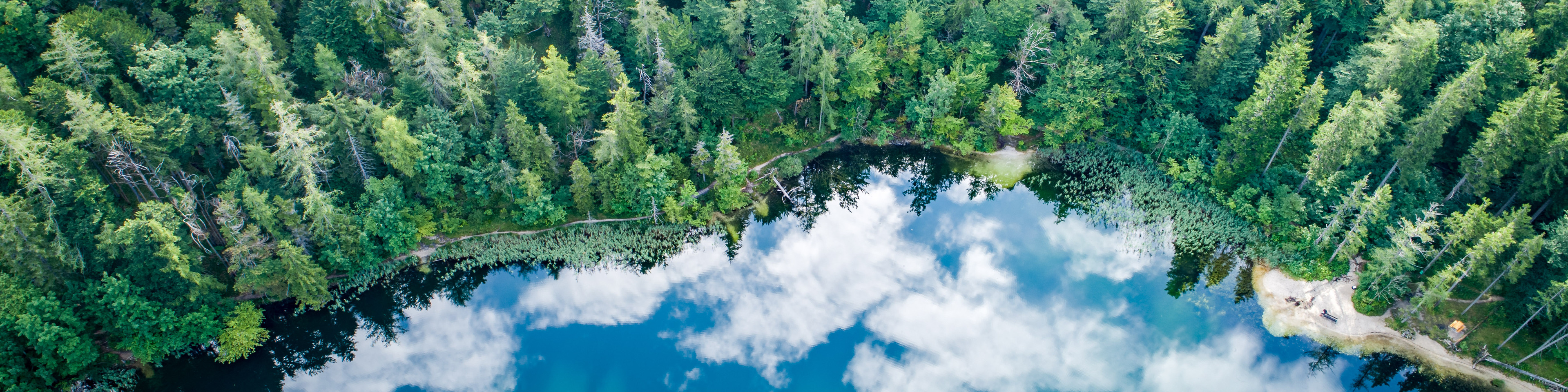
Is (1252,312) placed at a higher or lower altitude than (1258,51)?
lower

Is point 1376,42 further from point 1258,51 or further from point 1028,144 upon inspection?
point 1028,144

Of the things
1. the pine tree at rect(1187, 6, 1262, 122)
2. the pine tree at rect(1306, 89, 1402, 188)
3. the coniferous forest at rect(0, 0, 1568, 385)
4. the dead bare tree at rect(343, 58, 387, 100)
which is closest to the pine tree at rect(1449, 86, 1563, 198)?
the coniferous forest at rect(0, 0, 1568, 385)

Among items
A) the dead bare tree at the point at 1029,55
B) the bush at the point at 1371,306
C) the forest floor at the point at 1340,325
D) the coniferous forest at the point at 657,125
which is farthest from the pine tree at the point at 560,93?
the bush at the point at 1371,306

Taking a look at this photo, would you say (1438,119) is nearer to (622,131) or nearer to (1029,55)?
(1029,55)

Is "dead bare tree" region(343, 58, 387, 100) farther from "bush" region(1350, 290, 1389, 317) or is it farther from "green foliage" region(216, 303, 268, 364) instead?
"bush" region(1350, 290, 1389, 317)

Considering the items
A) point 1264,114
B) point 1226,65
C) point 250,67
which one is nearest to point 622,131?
point 250,67

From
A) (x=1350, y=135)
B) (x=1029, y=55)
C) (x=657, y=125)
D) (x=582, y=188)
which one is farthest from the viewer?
(x=1029, y=55)

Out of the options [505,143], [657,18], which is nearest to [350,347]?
[505,143]
